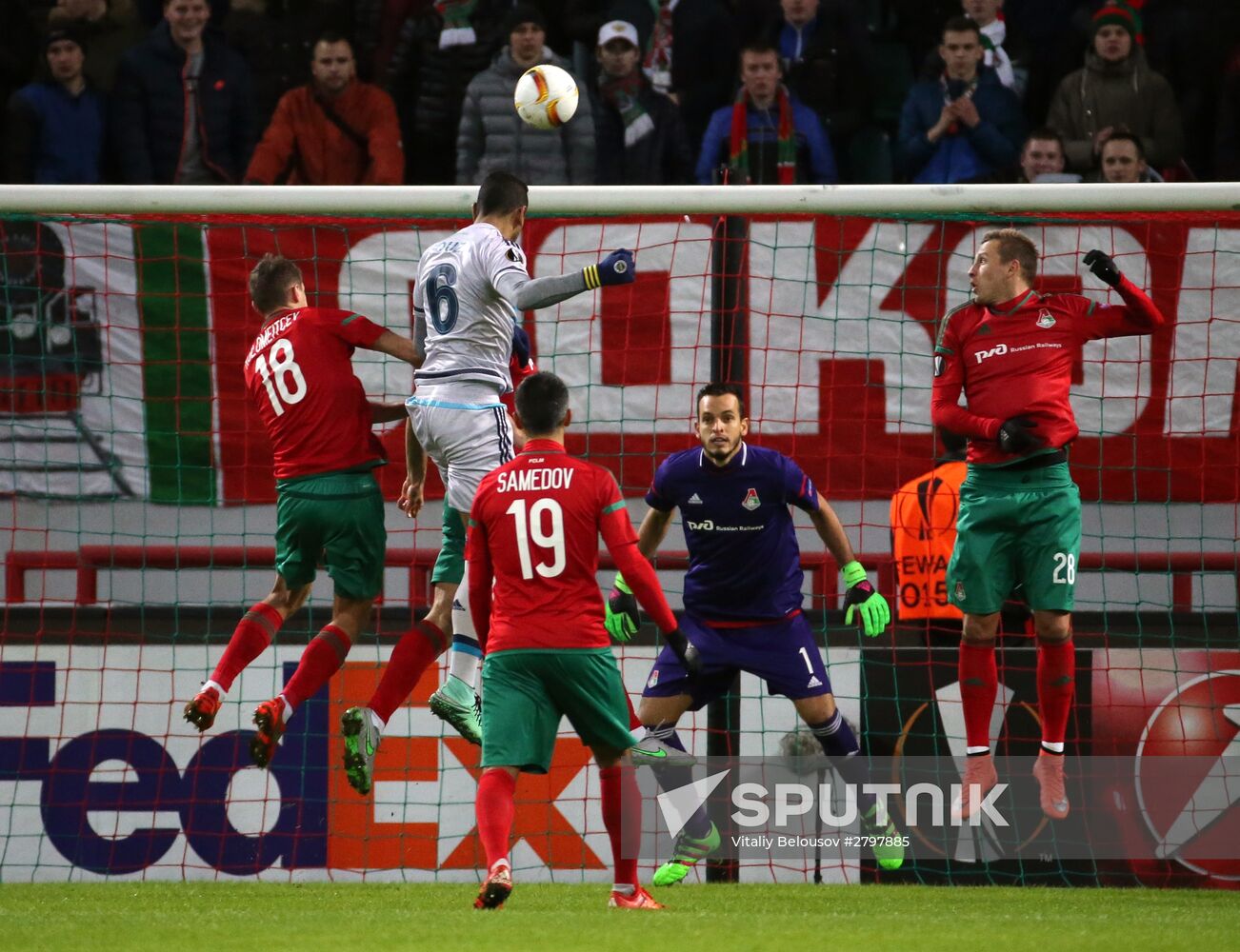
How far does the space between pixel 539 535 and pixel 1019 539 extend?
8.12 ft

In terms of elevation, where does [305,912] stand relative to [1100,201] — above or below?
below

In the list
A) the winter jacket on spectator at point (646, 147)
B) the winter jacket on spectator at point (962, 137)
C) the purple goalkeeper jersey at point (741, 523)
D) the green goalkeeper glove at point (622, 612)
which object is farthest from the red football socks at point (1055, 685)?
the winter jacket on spectator at point (646, 147)

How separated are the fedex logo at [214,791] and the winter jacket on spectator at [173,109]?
3644mm

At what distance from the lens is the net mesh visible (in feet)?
28.7

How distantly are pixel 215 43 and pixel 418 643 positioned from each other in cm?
518

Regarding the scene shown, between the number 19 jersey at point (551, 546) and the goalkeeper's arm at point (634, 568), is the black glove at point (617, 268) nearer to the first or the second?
the number 19 jersey at point (551, 546)

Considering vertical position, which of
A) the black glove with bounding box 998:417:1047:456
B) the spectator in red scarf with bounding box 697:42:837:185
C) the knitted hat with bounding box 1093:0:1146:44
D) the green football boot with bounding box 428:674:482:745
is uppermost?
the knitted hat with bounding box 1093:0:1146:44

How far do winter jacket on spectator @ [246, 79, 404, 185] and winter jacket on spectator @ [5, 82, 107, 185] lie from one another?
1.10 meters

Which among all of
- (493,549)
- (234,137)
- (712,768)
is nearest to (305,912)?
(493,549)

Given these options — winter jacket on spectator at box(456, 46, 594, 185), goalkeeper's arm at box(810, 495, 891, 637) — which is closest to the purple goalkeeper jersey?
goalkeeper's arm at box(810, 495, 891, 637)

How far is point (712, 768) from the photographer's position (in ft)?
28.2

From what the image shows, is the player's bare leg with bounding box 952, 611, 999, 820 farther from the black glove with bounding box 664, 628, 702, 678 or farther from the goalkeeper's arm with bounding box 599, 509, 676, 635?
the goalkeeper's arm with bounding box 599, 509, 676, 635

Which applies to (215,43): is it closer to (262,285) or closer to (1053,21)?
(262,285)

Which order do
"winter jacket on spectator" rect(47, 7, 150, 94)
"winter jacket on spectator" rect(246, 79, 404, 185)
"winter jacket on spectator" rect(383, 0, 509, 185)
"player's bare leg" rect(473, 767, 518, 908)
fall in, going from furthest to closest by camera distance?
"winter jacket on spectator" rect(47, 7, 150, 94) → "winter jacket on spectator" rect(383, 0, 509, 185) → "winter jacket on spectator" rect(246, 79, 404, 185) → "player's bare leg" rect(473, 767, 518, 908)
